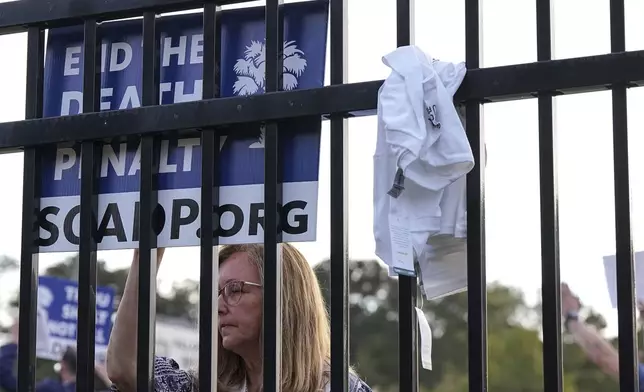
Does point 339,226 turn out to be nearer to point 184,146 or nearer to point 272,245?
point 272,245

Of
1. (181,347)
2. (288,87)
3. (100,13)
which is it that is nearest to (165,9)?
(100,13)

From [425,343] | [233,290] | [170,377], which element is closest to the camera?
[425,343]

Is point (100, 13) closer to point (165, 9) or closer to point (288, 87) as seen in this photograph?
point (165, 9)

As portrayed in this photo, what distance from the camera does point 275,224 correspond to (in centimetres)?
263

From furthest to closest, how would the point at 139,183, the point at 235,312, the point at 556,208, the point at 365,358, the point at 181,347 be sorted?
1. the point at 365,358
2. the point at 181,347
3. the point at 235,312
4. the point at 139,183
5. the point at 556,208

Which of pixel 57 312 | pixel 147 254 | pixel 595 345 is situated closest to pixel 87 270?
pixel 147 254

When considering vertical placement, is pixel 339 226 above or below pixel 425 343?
above

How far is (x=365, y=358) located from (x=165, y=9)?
2958 cm

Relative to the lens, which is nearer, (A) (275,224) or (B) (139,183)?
(A) (275,224)

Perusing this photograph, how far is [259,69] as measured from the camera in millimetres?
2768

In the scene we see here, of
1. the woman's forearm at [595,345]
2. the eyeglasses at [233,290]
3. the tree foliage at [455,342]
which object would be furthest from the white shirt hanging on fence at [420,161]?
the tree foliage at [455,342]

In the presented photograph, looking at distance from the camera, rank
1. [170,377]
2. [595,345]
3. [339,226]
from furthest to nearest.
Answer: [595,345] < [170,377] < [339,226]

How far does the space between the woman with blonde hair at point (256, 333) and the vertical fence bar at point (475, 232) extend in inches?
26.2

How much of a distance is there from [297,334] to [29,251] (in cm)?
75
